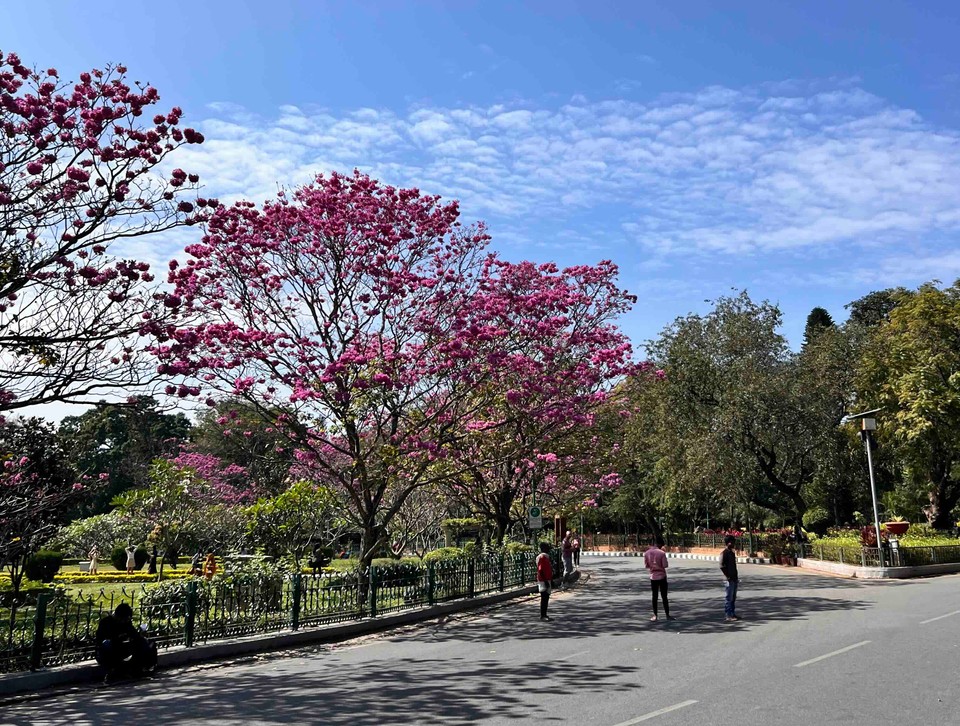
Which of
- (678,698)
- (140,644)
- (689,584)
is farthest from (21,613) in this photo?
(689,584)

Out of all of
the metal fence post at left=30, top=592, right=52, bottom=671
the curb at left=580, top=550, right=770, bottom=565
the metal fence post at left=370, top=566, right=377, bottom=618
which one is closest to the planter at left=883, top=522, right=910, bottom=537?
the curb at left=580, top=550, right=770, bottom=565

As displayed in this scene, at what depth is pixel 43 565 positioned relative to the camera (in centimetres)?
3175

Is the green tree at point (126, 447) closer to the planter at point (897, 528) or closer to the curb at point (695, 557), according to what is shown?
the curb at point (695, 557)

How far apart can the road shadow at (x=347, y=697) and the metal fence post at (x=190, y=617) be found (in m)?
1.38

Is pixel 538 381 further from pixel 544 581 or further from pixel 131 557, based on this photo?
pixel 131 557

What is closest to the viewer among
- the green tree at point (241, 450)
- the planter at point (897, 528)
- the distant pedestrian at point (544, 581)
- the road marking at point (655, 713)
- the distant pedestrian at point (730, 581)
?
the road marking at point (655, 713)

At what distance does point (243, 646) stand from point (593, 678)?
6.95 m

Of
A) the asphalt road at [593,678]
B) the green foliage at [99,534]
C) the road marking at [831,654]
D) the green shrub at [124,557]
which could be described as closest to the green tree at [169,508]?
the green shrub at [124,557]

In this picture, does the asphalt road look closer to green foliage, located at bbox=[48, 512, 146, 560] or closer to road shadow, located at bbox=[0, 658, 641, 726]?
road shadow, located at bbox=[0, 658, 641, 726]

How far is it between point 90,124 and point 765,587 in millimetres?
22023

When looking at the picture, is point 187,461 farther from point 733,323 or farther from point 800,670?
point 800,670

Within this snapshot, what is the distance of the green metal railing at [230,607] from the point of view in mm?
11547

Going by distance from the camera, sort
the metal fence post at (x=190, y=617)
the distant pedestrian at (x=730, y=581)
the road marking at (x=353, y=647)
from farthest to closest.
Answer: the distant pedestrian at (x=730, y=581), the road marking at (x=353, y=647), the metal fence post at (x=190, y=617)

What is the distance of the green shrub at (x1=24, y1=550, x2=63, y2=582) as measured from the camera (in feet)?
103
